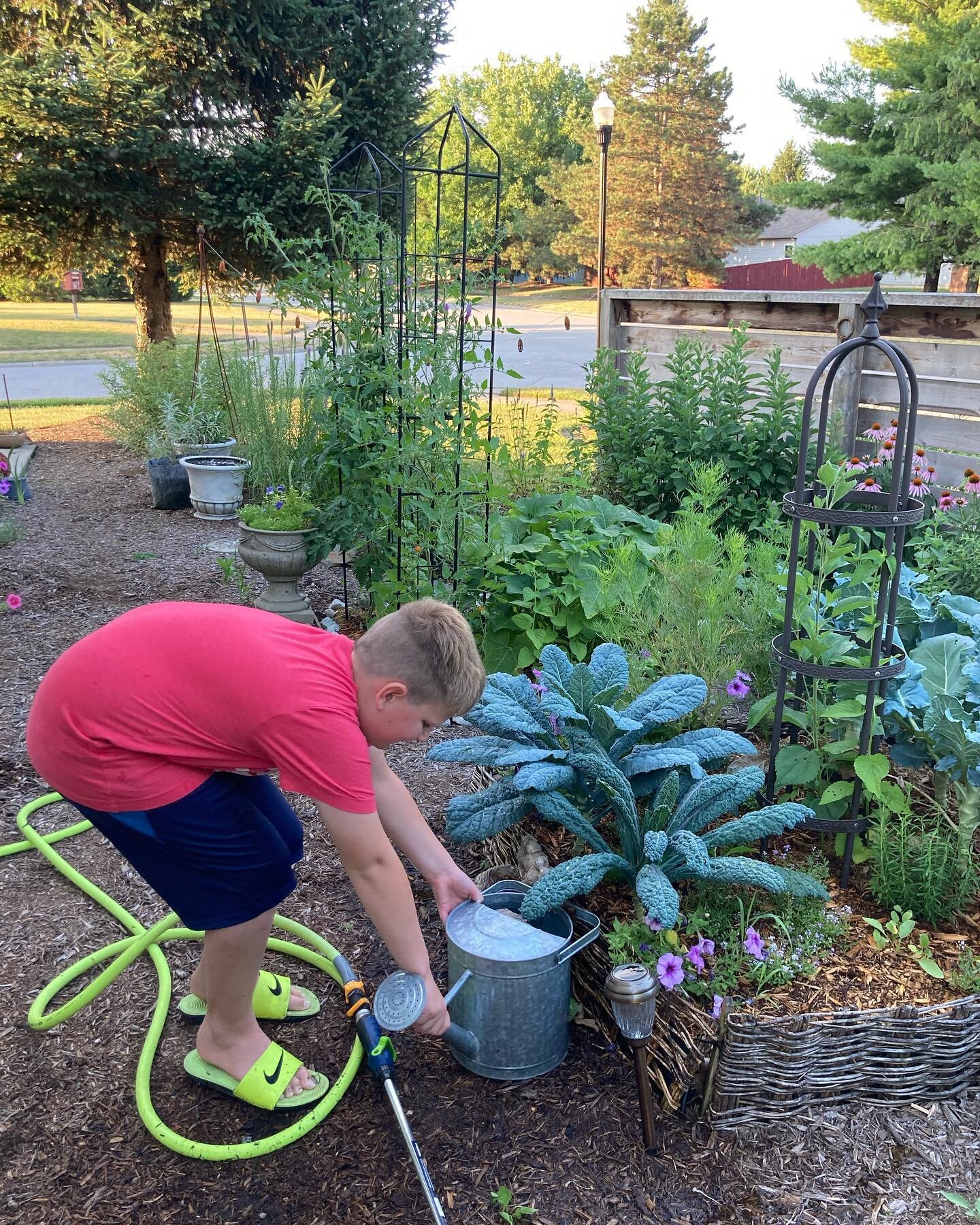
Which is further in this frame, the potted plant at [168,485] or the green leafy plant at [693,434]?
the potted plant at [168,485]

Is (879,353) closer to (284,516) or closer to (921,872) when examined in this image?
(284,516)

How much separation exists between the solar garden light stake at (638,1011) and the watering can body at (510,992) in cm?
14

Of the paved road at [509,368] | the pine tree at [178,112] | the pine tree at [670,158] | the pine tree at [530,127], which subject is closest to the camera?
the pine tree at [178,112]

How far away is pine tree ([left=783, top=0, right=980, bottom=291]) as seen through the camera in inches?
518

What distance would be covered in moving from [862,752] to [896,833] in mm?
225

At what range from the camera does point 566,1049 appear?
6.64ft

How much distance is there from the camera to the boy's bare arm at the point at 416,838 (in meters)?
1.89

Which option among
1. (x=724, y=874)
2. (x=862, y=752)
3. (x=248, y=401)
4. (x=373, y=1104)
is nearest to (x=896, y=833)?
(x=862, y=752)

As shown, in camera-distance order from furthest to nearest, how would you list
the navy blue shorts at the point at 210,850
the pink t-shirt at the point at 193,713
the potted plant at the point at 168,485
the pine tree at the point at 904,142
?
the pine tree at the point at 904,142 < the potted plant at the point at 168,485 < the navy blue shorts at the point at 210,850 < the pink t-shirt at the point at 193,713

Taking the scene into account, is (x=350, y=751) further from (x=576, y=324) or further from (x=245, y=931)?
(x=576, y=324)

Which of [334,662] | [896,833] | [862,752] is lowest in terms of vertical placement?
[896,833]

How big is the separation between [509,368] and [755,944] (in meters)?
7.83

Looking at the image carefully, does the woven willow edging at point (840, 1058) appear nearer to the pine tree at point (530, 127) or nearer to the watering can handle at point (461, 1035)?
the watering can handle at point (461, 1035)

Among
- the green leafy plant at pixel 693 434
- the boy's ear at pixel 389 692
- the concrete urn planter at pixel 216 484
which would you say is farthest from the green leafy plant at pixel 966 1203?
the concrete urn planter at pixel 216 484
